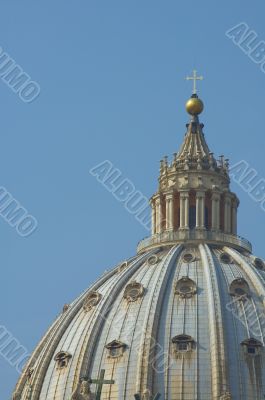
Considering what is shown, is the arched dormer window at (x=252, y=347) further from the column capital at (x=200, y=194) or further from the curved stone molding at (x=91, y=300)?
the column capital at (x=200, y=194)

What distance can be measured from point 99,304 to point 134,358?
25.0 feet

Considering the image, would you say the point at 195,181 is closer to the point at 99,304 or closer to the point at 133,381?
the point at 99,304

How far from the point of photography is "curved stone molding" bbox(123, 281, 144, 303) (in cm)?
11156

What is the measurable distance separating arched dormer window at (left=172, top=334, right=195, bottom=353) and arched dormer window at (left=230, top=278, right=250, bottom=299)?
5273mm

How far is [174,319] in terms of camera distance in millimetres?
108812

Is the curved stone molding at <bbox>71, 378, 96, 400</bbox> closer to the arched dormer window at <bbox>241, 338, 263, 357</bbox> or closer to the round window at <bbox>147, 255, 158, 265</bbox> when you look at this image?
the arched dormer window at <bbox>241, 338, 263, 357</bbox>

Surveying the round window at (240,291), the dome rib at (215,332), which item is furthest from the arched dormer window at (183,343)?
the round window at (240,291)

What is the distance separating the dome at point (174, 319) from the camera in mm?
105625

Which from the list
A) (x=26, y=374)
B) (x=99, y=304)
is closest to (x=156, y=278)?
(x=99, y=304)

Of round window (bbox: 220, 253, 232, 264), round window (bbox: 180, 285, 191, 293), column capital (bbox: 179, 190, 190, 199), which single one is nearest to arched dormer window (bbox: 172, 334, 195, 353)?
round window (bbox: 180, 285, 191, 293)

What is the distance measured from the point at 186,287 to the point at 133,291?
3.78 meters

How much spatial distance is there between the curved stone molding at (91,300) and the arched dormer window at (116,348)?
19.0 ft

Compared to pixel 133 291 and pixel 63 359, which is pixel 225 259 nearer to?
pixel 133 291

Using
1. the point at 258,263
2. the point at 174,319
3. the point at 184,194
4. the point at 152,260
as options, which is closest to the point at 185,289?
the point at 174,319
